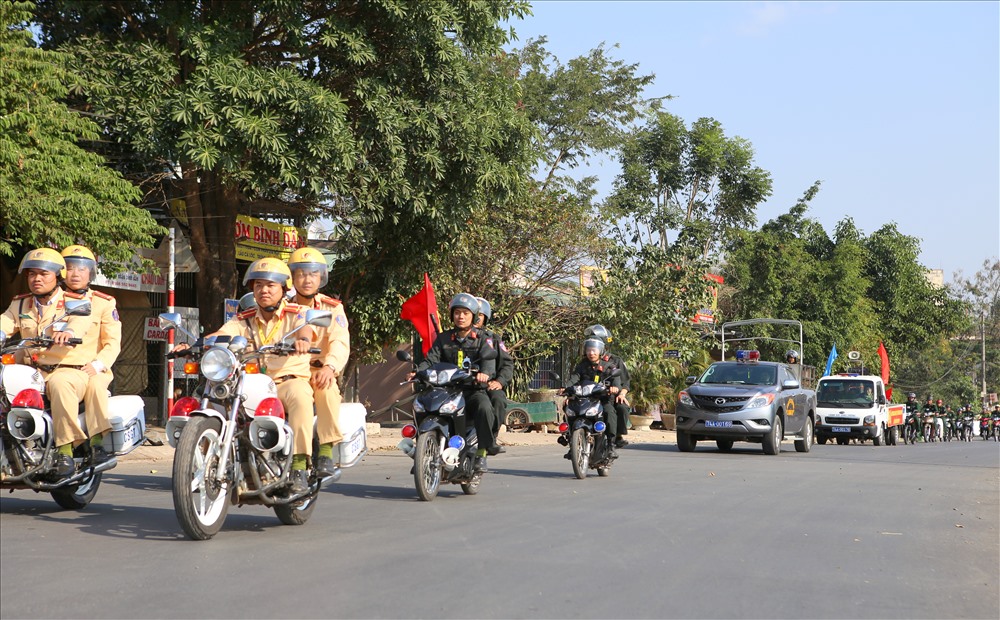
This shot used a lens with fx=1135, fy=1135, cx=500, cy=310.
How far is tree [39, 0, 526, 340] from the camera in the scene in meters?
16.0

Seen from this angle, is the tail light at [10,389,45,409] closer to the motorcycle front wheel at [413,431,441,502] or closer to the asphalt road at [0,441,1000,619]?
the asphalt road at [0,441,1000,619]

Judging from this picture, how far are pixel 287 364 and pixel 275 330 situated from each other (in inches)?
11.9

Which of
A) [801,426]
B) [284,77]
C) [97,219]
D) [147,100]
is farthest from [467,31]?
[801,426]

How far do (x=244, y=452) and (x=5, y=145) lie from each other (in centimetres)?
819

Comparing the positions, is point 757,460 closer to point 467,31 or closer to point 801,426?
point 801,426

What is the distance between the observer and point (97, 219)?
14.8 m

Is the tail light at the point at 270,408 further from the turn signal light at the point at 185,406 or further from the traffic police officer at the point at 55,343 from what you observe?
the traffic police officer at the point at 55,343

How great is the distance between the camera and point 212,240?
20.3 m

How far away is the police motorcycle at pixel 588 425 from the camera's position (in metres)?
13.7

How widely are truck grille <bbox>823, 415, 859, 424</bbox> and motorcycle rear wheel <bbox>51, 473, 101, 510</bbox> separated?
2547cm

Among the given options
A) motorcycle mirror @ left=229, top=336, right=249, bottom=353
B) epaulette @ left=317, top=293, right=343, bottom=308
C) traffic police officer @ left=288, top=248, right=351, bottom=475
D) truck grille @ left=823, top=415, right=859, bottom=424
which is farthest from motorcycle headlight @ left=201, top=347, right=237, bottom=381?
truck grille @ left=823, top=415, right=859, bottom=424

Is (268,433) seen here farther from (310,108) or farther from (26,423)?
(310,108)

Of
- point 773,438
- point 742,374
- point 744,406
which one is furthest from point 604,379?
point 742,374

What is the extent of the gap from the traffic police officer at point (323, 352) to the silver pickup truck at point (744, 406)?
1378 centimetres
